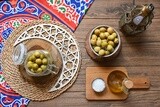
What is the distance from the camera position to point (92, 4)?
123cm

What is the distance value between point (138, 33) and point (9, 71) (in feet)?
1.43

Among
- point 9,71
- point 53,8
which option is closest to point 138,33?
point 53,8

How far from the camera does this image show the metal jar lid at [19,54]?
3.70ft

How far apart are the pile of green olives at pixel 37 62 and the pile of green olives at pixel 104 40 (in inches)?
6.5

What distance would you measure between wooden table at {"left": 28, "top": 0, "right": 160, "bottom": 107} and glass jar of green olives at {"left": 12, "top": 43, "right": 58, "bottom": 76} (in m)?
0.12

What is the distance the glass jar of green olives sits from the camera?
3.66 feet

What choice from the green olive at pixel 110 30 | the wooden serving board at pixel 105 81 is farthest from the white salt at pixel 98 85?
the green olive at pixel 110 30

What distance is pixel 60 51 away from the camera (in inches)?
46.9

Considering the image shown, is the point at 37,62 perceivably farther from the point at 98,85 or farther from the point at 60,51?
the point at 98,85

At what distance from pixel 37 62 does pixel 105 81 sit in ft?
0.76

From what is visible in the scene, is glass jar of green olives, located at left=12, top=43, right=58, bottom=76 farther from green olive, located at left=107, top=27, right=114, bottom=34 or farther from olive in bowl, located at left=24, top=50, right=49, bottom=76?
green olive, located at left=107, top=27, right=114, bottom=34

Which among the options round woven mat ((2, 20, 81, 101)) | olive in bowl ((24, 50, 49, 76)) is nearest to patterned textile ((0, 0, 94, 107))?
Answer: round woven mat ((2, 20, 81, 101))

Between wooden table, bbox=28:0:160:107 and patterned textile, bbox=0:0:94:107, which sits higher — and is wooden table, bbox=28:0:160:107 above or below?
below

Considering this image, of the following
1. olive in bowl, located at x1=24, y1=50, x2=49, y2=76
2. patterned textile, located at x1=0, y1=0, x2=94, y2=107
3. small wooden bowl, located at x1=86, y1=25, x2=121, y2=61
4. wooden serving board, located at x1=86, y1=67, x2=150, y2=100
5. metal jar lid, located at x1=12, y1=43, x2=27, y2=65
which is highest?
patterned textile, located at x1=0, y1=0, x2=94, y2=107
